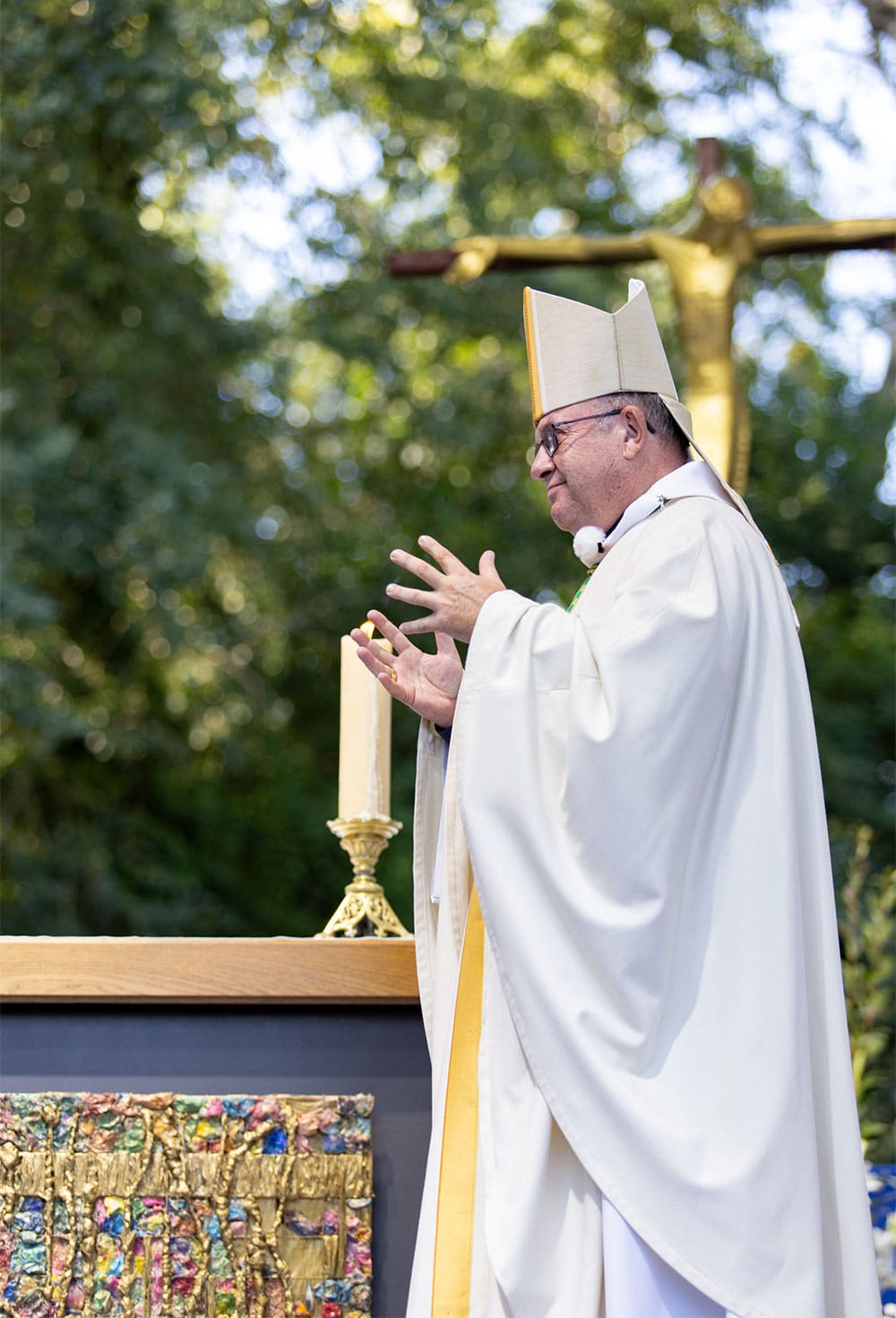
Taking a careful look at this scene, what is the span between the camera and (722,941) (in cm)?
206

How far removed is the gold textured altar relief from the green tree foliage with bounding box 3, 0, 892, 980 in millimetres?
5313

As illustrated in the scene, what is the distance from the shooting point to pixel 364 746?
287 centimetres

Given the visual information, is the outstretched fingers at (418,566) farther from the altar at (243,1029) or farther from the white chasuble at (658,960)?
the altar at (243,1029)

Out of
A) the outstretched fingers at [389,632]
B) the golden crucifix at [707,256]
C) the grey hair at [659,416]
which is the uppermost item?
the golden crucifix at [707,256]

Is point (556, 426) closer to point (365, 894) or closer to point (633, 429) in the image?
point (633, 429)

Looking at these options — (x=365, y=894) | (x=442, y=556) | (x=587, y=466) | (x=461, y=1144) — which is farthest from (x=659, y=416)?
(x=461, y=1144)

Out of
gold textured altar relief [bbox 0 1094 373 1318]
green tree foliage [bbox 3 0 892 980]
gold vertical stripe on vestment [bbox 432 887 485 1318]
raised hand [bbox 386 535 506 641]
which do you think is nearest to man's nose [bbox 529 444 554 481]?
raised hand [bbox 386 535 506 641]

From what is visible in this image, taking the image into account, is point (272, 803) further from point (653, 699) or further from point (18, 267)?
point (653, 699)

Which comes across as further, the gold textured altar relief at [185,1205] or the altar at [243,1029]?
the altar at [243,1029]

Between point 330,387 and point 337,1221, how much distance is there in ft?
31.3

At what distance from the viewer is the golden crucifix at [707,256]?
5.52 meters

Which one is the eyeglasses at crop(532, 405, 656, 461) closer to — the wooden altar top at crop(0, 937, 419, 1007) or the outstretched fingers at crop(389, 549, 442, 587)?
the outstretched fingers at crop(389, 549, 442, 587)

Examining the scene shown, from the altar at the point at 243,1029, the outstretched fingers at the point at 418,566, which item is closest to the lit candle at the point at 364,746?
the altar at the point at 243,1029

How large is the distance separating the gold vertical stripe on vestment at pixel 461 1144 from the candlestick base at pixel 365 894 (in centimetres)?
51
